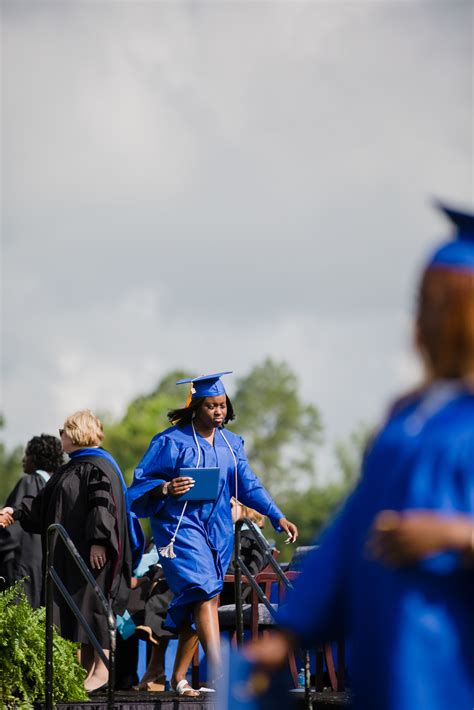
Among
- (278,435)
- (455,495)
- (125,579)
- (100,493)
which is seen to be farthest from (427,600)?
(278,435)

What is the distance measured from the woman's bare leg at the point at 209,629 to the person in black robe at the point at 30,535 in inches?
98.8

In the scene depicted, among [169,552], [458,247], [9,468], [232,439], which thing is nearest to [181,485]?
[169,552]

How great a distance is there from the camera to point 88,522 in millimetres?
8820

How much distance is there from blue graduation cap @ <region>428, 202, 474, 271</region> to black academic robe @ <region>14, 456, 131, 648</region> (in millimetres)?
6129

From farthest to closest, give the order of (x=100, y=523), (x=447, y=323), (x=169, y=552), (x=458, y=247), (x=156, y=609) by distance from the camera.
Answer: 1. (x=156, y=609)
2. (x=100, y=523)
3. (x=169, y=552)
4. (x=458, y=247)
5. (x=447, y=323)

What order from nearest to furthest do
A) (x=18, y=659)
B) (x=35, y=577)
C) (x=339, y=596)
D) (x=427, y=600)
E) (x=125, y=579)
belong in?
(x=427, y=600) → (x=339, y=596) → (x=18, y=659) → (x=125, y=579) → (x=35, y=577)

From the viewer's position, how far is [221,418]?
8625mm

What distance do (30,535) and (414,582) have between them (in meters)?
8.77

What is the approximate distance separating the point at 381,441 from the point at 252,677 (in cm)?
60

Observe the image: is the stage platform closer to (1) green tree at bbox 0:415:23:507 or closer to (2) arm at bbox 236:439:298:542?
(2) arm at bbox 236:439:298:542

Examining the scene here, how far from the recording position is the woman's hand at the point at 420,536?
8.74 ft

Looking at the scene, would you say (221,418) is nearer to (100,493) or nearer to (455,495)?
(100,493)

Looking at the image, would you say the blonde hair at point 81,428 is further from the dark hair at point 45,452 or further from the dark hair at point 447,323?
the dark hair at point 447,323

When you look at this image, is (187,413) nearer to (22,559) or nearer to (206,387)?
(206,387)
